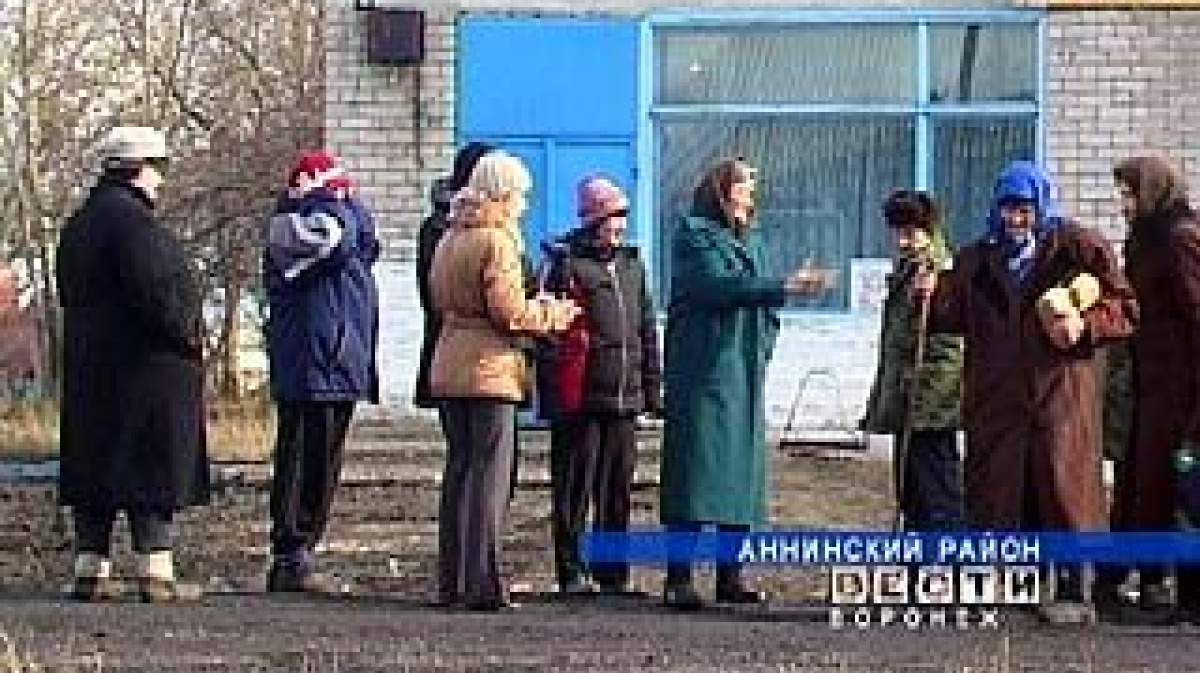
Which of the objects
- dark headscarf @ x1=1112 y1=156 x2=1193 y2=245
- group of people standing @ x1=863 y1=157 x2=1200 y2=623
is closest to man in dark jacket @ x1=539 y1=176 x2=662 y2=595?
group of people standing @ x1=863 y1=157 x2=1200 y2=623

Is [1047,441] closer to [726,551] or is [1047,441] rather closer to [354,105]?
[726,551]

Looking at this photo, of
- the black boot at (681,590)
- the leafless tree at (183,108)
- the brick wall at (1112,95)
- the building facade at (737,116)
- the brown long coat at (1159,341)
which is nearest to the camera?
the brown long coat at (1159,341)

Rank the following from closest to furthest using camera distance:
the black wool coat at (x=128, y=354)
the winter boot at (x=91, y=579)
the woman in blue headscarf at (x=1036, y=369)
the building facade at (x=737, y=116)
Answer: the woman in blue headscarf at (x=1036, y=369) → the black wool coat at (x=128, y=354) → the winter boot at (x=91, y=579) → the building facade at (x=737, y=116)

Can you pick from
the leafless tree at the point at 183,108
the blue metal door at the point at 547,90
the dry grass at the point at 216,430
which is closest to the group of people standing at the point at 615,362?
the blue metal door at the point at 547,90

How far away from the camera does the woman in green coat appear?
11594 millimetres

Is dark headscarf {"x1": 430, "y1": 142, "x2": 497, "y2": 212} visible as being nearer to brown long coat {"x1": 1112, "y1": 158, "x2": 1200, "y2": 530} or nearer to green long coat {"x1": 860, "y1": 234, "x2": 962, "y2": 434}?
green long coat {"x1": 860, "y1": 234, "x2": 962, "y2": 434}

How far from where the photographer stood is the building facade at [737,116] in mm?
19703

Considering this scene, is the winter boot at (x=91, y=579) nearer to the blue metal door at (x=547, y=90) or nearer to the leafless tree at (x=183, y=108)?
the blue metal door at (x=547, y=90)

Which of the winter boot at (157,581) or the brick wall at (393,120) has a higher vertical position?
the brick wall at (393,120)

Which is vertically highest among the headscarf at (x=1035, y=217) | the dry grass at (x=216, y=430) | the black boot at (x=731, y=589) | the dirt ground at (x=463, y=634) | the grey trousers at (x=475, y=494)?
the headscarf at (x=1035, y=217)

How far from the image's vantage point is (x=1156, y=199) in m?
11.5

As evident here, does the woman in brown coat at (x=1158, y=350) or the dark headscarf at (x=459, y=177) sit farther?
the dark headscarf at (x=459, y=177)

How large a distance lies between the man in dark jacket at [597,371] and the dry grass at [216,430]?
780cm

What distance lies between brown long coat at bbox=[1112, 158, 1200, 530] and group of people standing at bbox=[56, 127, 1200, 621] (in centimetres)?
1
